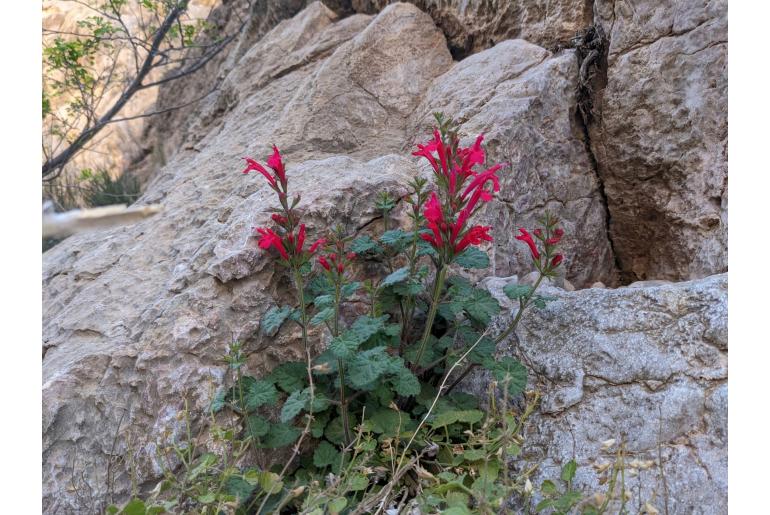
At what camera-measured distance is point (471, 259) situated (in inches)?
85.0

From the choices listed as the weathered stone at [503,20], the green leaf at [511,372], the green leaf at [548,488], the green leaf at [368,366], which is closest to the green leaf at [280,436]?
the green leaf at [368,366]

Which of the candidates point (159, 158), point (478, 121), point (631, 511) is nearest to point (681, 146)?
point (478, 121)

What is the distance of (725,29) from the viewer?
2.93 m

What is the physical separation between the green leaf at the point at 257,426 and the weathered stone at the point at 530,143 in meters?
1.25

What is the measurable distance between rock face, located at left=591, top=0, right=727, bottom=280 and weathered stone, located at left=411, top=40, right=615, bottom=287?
157 millimetres

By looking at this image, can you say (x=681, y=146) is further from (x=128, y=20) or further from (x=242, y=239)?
(x=128, y=20)

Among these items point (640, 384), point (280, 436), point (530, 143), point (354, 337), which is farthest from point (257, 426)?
point (530, 143)

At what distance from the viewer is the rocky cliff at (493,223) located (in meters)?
2.20

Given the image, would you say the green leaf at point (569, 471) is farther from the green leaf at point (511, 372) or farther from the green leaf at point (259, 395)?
the green leaf at point (259, 395)

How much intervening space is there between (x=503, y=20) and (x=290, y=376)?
→ 2691 millimetres

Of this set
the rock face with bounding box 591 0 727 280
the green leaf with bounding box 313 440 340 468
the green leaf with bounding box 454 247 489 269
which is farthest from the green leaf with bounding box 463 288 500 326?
the rock face with bounding box 591 0 727 280

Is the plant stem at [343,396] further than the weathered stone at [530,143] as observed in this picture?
No

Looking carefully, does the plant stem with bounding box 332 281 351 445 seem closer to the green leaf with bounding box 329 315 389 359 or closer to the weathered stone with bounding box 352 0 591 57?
the green leaf with bounding box 329 315 389 359

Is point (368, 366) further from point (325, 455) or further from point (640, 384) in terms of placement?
point (640, 384)
